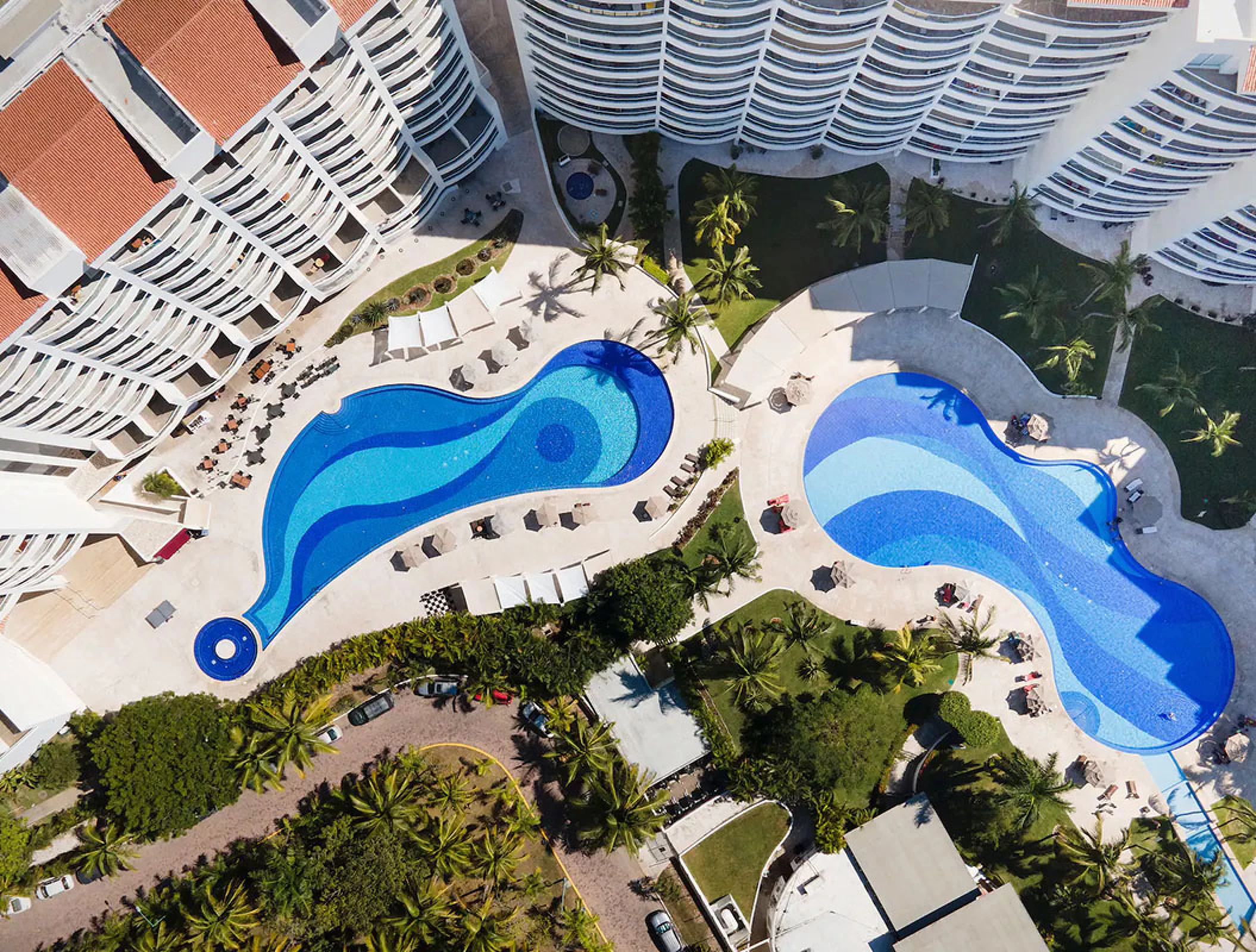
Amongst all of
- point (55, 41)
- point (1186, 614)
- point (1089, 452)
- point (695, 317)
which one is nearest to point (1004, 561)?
point (1089, 452)

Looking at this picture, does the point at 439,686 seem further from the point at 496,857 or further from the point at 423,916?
the point at 423,916

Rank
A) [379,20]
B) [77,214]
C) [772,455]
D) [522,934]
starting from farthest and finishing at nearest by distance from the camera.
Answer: [772,455] → [522,934] → [379,20] → [77,214]

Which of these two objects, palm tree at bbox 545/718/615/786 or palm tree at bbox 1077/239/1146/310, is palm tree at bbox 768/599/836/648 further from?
palm tree at bbox 1077/239/1146/310

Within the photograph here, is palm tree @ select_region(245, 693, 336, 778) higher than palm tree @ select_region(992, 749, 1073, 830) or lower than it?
higher

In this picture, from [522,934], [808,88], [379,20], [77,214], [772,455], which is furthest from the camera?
[772,455]

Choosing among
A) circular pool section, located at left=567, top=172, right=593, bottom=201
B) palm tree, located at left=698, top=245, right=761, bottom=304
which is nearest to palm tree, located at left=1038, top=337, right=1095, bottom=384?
palm tree, located at left=698, top=245, right=761, bottom=304

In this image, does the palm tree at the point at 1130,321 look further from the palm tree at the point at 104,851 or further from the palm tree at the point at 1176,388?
the palm tree at the point at 104,851

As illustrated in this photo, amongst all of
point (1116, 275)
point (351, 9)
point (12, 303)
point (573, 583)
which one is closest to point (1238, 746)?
point (1116, 275)

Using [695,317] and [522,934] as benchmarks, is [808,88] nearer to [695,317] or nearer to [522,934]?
[695,317]

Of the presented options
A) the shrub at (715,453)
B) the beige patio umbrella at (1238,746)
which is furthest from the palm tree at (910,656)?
the beige patio umbrella at (1238,746)
